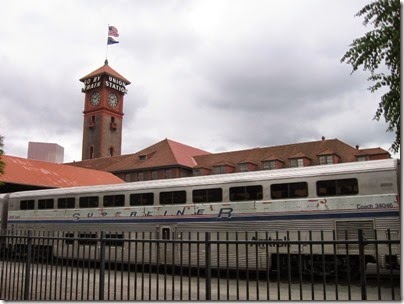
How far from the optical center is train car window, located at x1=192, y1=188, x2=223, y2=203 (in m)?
15.6

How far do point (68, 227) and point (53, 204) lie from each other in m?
1.60

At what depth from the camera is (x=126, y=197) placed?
1817cm

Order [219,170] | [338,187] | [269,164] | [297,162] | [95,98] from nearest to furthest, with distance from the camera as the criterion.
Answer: [338,187] < [297,162] < [269,164] < [219,170] < [95,98]

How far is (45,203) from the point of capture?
2147cm

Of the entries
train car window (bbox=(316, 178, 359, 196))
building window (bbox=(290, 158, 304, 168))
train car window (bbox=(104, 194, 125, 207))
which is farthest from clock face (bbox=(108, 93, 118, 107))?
train car window (bbox=(316, 178, 359, 196))

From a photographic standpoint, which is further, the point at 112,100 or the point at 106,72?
the point at 112,100

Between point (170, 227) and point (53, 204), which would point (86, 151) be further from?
point (170, 227)

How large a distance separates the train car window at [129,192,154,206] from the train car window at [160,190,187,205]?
0.57 metres

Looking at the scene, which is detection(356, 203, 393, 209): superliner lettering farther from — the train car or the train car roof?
the train car roof

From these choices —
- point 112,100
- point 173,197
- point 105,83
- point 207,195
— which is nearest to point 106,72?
point 105,83

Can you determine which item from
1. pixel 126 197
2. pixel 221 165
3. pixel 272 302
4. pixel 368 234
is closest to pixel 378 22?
pixel 272 302

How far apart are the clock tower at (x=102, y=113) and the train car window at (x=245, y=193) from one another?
2576 inches

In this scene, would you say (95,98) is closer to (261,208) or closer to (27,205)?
(27,205)

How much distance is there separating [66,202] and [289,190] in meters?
11.4
